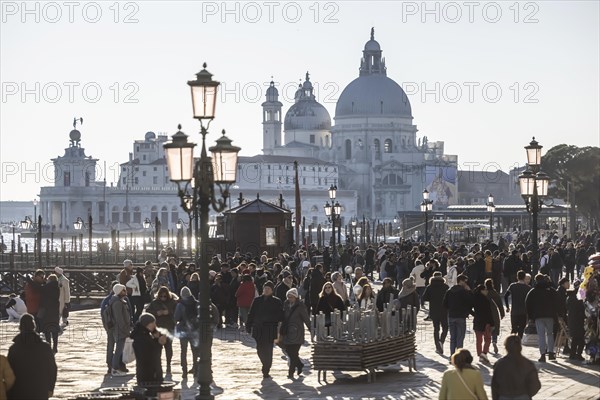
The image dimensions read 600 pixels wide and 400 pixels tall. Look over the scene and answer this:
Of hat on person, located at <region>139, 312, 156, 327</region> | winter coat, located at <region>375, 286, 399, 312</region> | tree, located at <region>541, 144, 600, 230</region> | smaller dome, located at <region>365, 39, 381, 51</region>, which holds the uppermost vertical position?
smaller dome, located at <region>365, 39, 381, 51</region>

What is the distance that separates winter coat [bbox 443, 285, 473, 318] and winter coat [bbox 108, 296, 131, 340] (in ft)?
13.2

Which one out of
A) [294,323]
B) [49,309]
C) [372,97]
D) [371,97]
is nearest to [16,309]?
[49,309]

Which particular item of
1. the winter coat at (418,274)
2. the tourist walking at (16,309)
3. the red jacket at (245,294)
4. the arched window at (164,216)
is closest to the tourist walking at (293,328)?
the red jacket at (245,294)

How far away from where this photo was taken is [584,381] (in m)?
17.2

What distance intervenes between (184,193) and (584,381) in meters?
5.04

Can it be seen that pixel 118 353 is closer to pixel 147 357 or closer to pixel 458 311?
pixel 147 357

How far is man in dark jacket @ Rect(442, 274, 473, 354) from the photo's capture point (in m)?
19.7

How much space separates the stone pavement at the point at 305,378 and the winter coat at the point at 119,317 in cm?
→ 51

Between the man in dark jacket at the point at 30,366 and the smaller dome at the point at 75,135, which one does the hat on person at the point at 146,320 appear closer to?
the man in dark jacket at the point at 30,366

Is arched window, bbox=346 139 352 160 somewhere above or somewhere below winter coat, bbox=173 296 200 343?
above

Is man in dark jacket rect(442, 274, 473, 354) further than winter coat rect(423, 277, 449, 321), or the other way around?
winter coat rect(423, 277, 449, 321)

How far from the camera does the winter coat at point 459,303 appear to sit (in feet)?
64.5

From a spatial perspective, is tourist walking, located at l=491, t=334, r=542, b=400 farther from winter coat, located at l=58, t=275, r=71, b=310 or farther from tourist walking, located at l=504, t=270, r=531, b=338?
winter coat, located at l=58, t=275, r=71, b=310

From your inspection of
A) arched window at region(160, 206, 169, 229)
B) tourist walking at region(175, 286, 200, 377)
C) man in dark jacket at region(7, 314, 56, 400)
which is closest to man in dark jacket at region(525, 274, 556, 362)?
tourist walking at region(175, 286, 200, 377)
